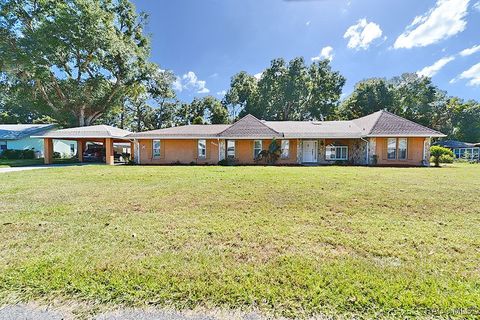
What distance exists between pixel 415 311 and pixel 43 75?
30400 mm

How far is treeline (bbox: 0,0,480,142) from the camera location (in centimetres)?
2206

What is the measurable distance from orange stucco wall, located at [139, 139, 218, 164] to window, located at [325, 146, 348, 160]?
967cm

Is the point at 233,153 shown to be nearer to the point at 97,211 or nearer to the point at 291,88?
the point at 97,211

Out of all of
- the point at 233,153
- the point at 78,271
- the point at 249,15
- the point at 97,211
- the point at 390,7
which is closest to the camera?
the point at 78,271

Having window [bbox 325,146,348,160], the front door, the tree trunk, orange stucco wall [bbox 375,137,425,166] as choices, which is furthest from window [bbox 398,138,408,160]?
the tree trunk

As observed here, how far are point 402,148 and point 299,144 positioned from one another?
7.94 m

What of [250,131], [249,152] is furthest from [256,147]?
[250,131]

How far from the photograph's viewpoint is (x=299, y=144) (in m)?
18.9

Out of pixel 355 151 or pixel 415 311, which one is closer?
pixel 415 311

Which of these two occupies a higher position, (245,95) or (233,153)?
(245,95)

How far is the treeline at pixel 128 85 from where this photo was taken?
72.4 feet

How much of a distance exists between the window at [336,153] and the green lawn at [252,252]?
42.4ft

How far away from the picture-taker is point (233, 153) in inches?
750

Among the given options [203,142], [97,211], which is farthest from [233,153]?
[97,211]
